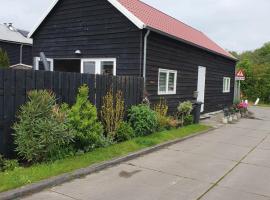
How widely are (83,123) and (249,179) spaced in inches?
138

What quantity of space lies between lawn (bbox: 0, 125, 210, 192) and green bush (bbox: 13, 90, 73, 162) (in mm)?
272

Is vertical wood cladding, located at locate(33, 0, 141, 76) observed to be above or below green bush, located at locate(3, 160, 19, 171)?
above

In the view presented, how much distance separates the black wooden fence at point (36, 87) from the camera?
633 centimetres

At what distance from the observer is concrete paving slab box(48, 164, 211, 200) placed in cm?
521

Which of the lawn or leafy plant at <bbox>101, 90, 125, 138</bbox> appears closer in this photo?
the lawn

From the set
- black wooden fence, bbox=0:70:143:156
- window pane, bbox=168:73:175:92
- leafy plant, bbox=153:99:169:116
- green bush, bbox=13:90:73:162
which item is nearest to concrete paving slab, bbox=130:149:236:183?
green bush, bbox=13:90:73:162

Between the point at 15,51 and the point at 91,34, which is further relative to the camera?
the point at 15,51

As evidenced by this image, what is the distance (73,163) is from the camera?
6.45 metres

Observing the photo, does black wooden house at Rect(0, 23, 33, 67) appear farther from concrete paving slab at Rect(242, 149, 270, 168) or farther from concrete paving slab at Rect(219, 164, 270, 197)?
concrete paving slab at Rect(219, 164, 270, 197)

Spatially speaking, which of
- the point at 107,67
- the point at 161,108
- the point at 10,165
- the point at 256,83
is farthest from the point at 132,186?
the point at 256,83

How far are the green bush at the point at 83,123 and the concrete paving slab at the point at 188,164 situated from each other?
1.04 metres

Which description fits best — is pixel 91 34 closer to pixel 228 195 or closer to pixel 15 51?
pixel 228 195

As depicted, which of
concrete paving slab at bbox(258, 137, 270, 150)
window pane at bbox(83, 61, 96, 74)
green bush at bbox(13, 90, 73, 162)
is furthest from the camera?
window pane at bbox(83, 61, 96, 74)

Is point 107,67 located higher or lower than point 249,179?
higher
